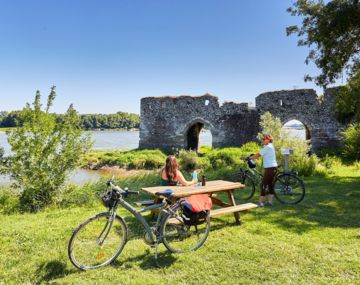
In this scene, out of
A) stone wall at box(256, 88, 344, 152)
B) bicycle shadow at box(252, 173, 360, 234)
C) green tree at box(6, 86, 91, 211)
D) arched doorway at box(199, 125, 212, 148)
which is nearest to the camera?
bicycle shadow at box(252, 173, 360, 234)

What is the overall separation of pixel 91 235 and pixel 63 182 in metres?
3.37

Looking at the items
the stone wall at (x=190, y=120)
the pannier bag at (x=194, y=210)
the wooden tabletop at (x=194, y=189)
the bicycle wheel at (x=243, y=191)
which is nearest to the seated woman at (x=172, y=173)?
the wooden tabletop at (x=194, y=189)

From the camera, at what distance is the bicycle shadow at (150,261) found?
3921mm

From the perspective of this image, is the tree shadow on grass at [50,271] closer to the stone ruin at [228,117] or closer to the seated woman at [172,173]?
the seated woman at [172,173]

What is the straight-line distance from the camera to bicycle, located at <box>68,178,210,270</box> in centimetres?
392

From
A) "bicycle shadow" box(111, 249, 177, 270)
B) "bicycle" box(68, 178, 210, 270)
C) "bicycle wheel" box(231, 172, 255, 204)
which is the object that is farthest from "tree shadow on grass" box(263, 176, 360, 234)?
"bicycle shadow" box(111, 249, 177, 270)

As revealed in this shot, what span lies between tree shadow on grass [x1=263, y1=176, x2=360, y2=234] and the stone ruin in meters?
13.0

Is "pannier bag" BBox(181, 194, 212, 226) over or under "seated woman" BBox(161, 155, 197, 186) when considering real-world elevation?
under

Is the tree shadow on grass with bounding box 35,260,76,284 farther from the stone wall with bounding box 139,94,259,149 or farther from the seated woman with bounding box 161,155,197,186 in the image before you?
the stone wall with bounding box 139,94,259,149

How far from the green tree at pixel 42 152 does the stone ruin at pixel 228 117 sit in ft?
54.3

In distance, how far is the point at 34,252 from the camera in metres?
4.28

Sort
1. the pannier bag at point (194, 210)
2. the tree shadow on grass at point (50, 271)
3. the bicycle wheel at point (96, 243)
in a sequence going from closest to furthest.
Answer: the tree shadow on grass at point (50, 271) < the bicycle wheel at point (96, 243) < the pannier bag at point (194, 210)

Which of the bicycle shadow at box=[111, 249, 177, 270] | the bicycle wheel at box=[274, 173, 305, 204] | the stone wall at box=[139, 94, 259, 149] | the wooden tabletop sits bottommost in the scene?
the bicycle shadow at box=[111, 249, 177, 270]

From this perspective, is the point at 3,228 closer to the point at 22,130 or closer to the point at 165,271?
the point at 22,130
